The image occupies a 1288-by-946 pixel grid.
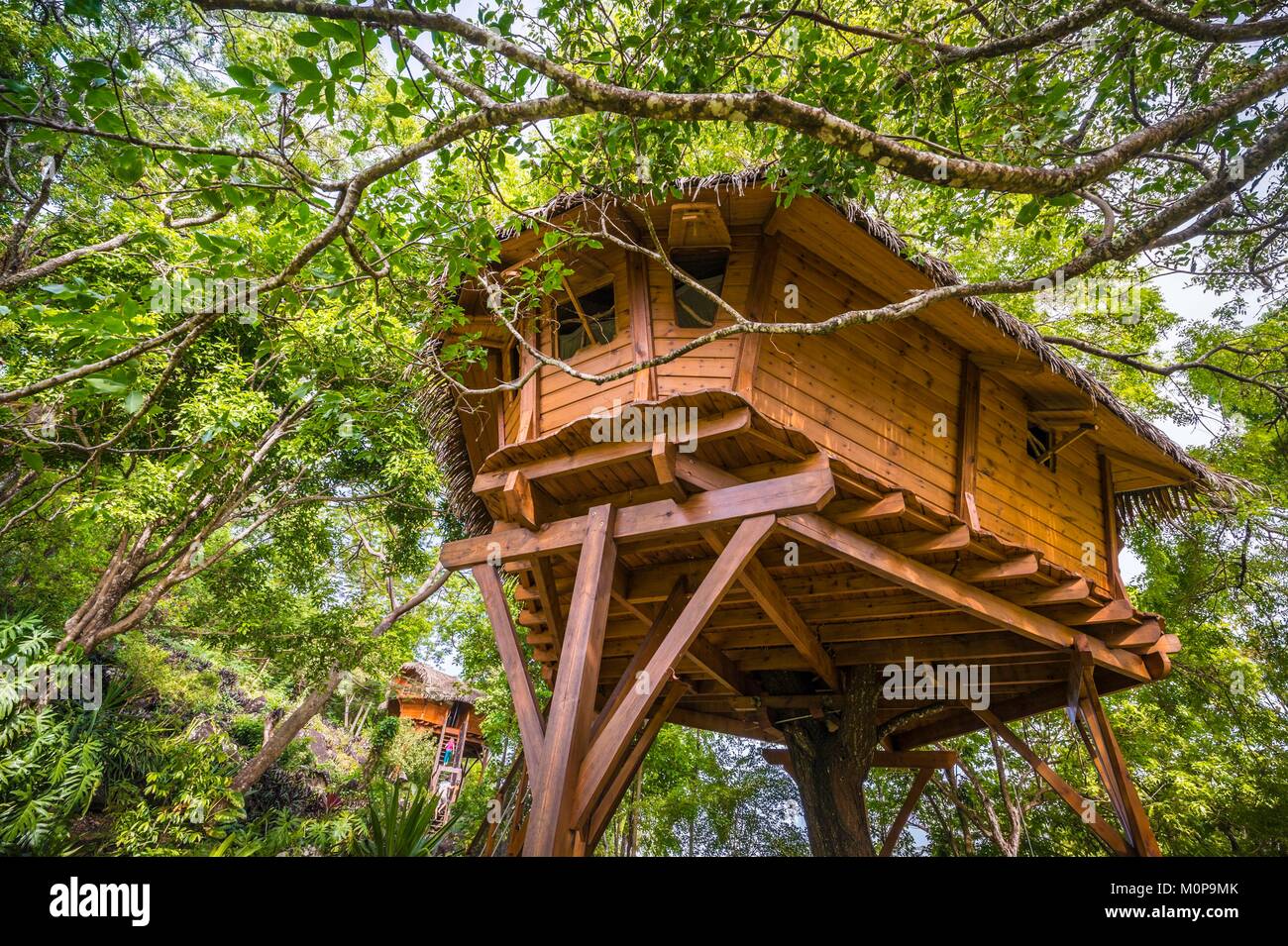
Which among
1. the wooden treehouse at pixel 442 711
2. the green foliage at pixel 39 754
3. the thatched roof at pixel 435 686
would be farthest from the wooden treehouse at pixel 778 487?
the thatched roof at pixel 435 686

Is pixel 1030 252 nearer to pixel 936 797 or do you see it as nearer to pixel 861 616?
pixel 861 616

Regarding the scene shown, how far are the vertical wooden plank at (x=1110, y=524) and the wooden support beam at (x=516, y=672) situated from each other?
6.16m

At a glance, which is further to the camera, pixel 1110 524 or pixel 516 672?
pixel 1110 524

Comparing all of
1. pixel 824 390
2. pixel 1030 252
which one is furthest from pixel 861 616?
pixel 1030 252

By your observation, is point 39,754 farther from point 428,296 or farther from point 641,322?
point 641,322

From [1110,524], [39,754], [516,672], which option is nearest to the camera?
[516,672]

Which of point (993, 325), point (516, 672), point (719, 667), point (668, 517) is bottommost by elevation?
point (719, 667)

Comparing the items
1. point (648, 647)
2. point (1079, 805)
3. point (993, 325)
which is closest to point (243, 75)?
point (648, 647)

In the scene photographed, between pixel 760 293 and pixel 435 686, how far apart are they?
17.4m

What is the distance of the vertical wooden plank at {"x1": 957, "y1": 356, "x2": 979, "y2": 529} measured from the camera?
5.65 metres

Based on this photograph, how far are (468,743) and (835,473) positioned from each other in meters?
19.5

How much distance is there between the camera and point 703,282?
17.7ft

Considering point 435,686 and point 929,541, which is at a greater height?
point 929,541
